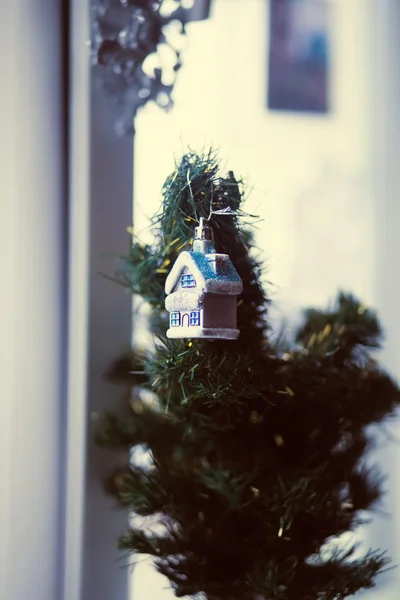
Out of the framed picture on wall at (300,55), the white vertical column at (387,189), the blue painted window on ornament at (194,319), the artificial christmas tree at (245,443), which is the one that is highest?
the framed picture on wall at (300,55)

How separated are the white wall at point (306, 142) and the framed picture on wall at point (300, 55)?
0.8 inches

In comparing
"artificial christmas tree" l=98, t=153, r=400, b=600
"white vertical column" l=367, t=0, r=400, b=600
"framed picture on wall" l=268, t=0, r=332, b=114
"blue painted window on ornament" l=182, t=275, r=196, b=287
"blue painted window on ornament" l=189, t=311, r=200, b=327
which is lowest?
"artificial christmas tree" l=98, t=153, r=400, b=600

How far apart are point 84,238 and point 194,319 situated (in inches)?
13.9

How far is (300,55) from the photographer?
1.18 metres

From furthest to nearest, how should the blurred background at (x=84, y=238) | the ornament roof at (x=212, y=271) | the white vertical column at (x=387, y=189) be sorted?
the white vertical column at (x=387, y=189), the blurred background at (x=84, y=238), the ornament roof at (x=212, y=271)

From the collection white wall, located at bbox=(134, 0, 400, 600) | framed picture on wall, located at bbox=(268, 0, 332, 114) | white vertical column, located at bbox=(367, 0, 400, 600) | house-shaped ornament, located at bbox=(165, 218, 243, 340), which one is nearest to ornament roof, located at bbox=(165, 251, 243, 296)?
house-shaped ornament, located at bbox=(165, 218, 243, 340)

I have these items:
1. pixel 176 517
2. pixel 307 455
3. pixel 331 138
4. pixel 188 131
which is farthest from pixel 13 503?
pixel 331 138

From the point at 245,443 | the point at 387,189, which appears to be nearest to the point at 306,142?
the point at 387,189

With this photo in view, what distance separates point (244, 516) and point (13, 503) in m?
0.29

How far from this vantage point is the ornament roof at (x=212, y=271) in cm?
47

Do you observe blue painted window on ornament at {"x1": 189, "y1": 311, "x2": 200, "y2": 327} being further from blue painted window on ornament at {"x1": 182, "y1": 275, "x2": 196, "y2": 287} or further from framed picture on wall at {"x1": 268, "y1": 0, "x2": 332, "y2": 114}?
framed picture on wall at {"x1": 268, "y1": 0, "x2": 332, "y2": 114}

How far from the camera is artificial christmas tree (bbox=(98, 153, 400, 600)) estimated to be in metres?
0.51

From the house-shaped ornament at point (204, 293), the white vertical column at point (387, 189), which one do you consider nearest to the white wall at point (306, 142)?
the white vertical column at point (387, 189)

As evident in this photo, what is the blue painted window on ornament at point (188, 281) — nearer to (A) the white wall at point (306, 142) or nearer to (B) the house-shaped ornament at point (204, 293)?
(B) the house-shaped ornament at point (204, 293)
